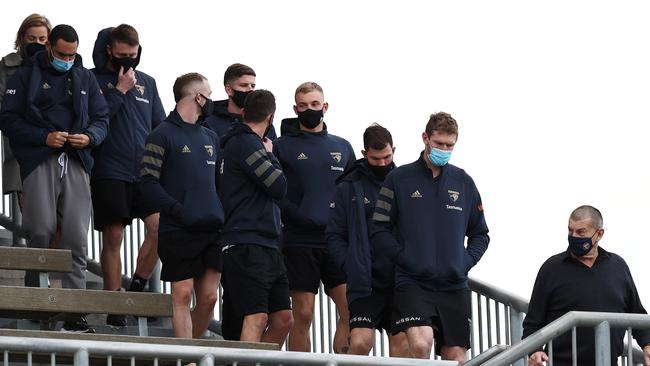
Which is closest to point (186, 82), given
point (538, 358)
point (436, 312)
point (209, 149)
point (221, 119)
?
point (209, 149)

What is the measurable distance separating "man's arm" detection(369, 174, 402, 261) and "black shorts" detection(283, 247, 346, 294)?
845 millimetres

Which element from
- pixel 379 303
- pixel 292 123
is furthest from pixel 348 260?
pixel 292 123

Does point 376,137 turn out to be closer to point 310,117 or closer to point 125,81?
point 310,117

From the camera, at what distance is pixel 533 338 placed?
12094mm

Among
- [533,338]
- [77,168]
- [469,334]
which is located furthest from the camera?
[77,168]

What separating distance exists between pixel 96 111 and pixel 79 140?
14.7 inches

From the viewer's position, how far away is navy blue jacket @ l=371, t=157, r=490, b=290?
13.7m

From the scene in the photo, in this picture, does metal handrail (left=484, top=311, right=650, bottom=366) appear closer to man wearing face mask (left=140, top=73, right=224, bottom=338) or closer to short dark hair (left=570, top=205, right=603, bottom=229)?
short dark hair (left=570, top=205, right=603, bottom=229)

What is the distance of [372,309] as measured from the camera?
14.0 m

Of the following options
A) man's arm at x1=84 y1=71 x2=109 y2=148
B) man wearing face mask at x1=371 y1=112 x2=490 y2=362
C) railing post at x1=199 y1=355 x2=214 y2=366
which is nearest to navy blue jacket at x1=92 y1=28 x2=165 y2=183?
man's arm at x1=84 y1=71 x2=109 y2=148

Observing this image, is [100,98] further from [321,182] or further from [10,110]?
[321,182]

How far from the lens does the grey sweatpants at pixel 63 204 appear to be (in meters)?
14.6

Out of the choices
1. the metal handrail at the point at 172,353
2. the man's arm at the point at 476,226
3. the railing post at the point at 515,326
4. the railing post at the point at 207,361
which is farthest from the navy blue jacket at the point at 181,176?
the railing post at the point at 207,361

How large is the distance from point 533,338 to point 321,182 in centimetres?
314
